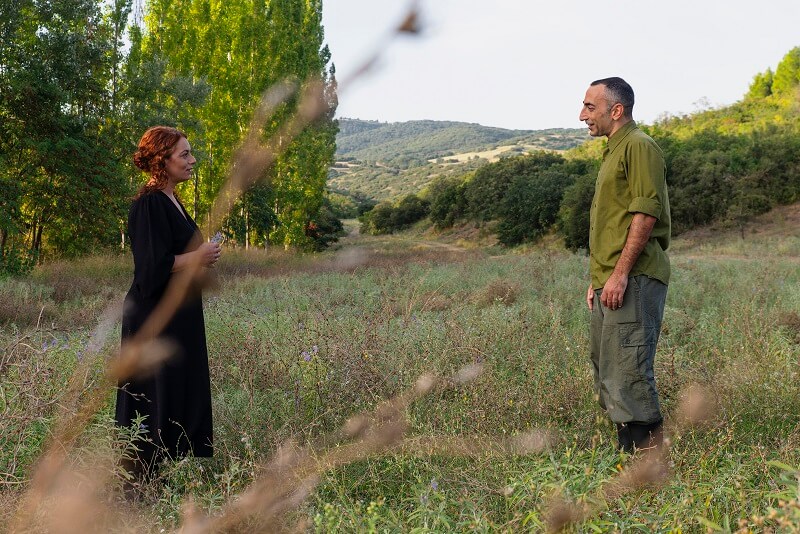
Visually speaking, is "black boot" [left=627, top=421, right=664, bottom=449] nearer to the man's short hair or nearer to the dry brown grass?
the man's short hair

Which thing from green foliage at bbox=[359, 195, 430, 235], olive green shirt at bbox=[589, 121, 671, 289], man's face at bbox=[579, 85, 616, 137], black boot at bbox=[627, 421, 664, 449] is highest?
man's face at bbox=[579, 85, 616, 137]

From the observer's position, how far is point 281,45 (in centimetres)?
94

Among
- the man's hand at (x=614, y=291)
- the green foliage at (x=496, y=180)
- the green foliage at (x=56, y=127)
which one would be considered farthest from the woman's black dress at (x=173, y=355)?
the green foliage at (x=496, y=180)

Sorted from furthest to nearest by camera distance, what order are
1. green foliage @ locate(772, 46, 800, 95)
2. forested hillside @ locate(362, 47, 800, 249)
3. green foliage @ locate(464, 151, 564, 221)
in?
green foliage @ locate(772, 46, 800, 95), green foliage @ locate(464, 151, 564, 221), forested hillside @ locate(362, 47, 800, 249)

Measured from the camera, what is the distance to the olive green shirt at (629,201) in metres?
2.92

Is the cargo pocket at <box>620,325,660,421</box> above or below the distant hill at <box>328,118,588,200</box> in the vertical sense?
below

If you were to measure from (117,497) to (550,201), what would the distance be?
129 ft

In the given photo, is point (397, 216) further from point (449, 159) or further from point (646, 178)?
point (646, 178)

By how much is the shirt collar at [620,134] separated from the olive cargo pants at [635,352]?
69cm

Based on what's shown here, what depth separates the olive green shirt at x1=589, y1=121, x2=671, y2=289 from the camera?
2924mm

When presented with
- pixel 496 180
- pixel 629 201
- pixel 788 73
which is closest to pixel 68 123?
pixel 629 201

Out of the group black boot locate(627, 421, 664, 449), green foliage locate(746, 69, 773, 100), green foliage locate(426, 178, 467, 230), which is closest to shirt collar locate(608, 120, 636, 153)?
black boot locate(627, 421, 664, 449)

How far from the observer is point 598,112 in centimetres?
312

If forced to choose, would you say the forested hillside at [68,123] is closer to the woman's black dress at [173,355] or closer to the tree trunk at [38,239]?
the tree trunk at [38,239]
